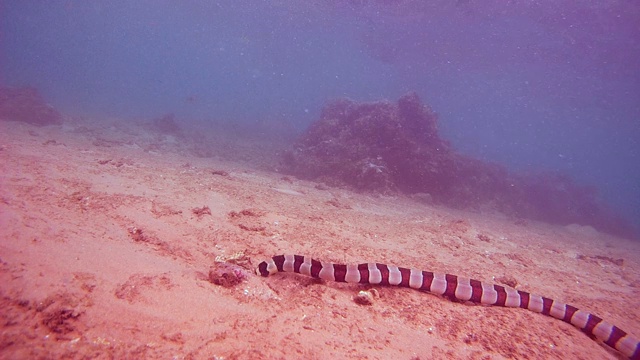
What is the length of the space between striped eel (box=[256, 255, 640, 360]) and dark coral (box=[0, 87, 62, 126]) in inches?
683

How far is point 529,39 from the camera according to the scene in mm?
27422

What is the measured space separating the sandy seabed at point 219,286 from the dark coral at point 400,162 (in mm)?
5668

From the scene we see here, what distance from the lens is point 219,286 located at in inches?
148

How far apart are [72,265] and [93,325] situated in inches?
43.1

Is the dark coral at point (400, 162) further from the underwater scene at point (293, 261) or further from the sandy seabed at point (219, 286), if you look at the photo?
the sandy seabed at point (219, 286)

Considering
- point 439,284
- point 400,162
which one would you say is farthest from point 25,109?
point 439,284

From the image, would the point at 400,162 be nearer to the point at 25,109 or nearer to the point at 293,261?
the point at 293,261

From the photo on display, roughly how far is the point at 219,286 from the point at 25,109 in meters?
18.6

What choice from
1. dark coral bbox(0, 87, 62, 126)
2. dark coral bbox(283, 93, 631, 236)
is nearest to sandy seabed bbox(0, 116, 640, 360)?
dark coral bbox(283, 93, 631, 236)

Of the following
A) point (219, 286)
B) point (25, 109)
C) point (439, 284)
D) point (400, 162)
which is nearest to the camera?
point (219, 286)

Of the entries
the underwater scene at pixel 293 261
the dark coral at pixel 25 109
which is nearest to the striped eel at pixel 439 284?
the underwater scene at pixel 293 261

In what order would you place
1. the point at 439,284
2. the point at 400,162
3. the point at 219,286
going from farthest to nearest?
the point at 400,162
the point at 439,284
the point at 219,286

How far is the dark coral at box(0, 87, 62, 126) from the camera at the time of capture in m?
15.3

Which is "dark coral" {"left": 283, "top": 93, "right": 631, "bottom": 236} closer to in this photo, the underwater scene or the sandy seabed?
the underwater scene
